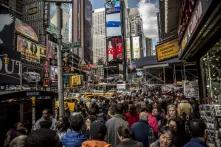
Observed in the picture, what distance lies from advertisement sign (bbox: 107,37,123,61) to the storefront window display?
99.8 metres

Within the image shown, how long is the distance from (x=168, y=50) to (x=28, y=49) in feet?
199

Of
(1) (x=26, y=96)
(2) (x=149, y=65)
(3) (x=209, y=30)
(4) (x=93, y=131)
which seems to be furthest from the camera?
(2) (x=149, y=65)

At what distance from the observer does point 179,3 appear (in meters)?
13.3

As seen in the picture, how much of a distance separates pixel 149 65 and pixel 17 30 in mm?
50021

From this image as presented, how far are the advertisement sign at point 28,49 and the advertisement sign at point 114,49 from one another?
36509 mm

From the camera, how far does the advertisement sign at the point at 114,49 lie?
113 metres

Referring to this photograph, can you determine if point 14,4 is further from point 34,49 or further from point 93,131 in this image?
point 93,131

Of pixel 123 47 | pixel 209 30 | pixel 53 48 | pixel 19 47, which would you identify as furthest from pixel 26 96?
pixel 53 48

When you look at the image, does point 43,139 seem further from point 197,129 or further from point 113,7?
point 113,7

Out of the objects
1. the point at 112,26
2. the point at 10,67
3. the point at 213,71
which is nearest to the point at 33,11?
the point at 112,26

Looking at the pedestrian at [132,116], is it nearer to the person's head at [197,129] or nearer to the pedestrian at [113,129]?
the pedestrian at [113,129]

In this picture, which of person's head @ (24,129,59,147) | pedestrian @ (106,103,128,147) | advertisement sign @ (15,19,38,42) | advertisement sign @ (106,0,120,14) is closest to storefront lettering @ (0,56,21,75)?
A: pedestrian @ (106,103,128,147)

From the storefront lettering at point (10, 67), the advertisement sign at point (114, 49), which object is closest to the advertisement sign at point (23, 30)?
the advertisement sign at point (114, 49)

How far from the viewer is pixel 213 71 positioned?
37.8 ft
